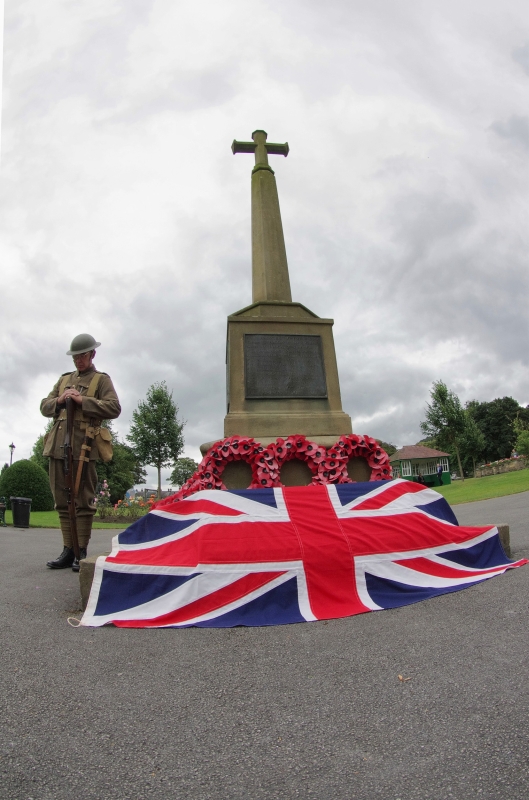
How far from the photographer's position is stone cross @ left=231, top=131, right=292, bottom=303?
24.2 ft

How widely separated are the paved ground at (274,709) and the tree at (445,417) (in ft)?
134

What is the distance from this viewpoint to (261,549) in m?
3.59

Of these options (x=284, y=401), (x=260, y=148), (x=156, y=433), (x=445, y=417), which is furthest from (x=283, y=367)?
(x=445, y=417)

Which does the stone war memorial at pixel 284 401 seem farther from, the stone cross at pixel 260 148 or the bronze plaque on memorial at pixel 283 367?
the stone cross at pixel 260 148

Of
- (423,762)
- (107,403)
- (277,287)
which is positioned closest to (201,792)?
(423,762)

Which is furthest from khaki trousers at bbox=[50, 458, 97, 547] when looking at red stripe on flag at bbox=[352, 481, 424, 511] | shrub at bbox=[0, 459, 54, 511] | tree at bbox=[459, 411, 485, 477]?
tree at bbox=[459, 411, 485, 477]

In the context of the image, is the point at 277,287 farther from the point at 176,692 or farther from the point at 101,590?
the point at 176,692

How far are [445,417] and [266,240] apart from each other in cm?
3714

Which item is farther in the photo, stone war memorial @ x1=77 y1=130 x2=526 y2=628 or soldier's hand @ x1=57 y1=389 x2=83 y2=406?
soldier's hand @ x1=57 y1=389 x2=83 y2=406

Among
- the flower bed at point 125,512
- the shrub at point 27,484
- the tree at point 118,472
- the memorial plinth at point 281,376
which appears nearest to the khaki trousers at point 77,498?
the memorial plinth at point 281,376

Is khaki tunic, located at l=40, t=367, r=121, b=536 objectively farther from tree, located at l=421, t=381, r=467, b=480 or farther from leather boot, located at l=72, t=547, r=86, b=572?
tree, located at l=421, t=381, r=467, b=480

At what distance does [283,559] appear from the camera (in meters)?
3.52

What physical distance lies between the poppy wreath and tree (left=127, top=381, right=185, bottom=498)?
95.6ft

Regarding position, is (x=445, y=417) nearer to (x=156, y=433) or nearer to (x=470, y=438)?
(x=470, y=438)
